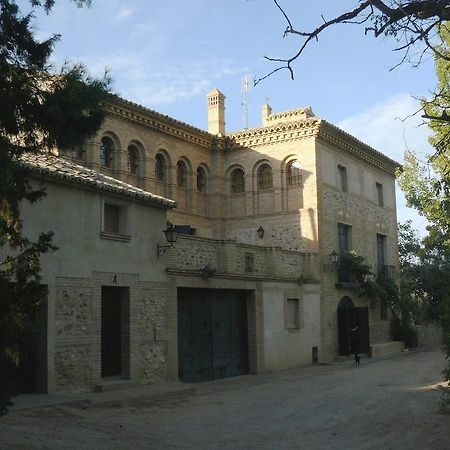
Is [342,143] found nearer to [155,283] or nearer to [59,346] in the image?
[155,283]

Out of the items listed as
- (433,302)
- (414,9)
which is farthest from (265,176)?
(414,9)

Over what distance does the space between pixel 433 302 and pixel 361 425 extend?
21.2m

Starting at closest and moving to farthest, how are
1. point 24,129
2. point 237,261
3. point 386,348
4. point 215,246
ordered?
1. point 24,129
2. point 215,246
3. point 237,261
4. point 386,348

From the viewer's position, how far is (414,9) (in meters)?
6.53

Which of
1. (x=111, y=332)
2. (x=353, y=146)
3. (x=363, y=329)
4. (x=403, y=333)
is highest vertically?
(x=353, y=146)

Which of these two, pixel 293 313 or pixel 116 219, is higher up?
pixel 116 219

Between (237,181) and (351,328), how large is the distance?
25.3 feet

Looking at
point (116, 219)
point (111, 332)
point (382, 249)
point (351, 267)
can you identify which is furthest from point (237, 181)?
point (111, 332)

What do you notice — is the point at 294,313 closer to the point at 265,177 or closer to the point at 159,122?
the point at 265,177

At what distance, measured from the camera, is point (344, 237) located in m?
27.1

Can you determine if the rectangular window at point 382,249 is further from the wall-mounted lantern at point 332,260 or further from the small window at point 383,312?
the wall-mounted lantern at point 332,260

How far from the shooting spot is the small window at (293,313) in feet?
74.5

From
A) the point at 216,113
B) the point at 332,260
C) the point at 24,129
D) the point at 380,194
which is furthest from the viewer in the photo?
the point at 380,194

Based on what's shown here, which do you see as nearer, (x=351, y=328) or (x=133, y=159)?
(x=133, y=159)
